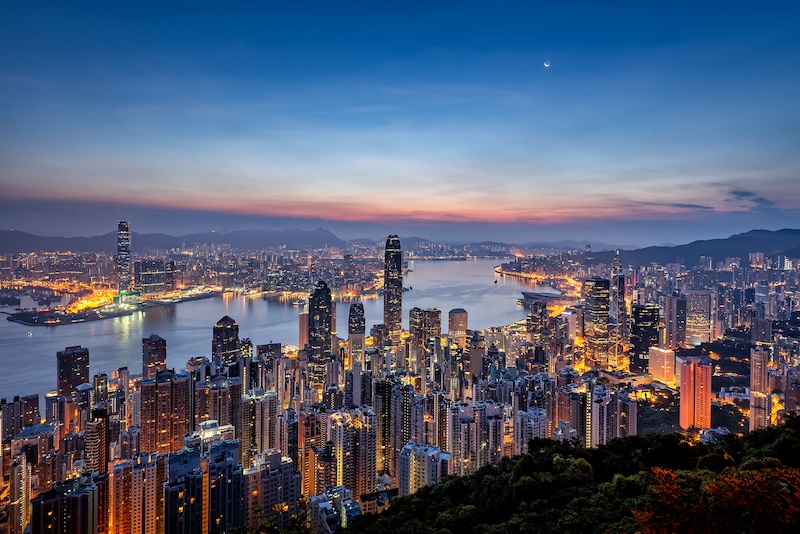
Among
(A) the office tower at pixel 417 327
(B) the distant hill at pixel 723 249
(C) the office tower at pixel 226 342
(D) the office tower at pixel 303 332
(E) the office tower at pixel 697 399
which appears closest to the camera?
(E) the office tower at pixel 697 399

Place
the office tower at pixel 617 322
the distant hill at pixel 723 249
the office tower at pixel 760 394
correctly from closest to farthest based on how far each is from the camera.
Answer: the office tower at pixel 760 394 < the office tower at pixel 617 322 < the distant hill at pixel 723 249

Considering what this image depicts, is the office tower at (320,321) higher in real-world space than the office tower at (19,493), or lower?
higher

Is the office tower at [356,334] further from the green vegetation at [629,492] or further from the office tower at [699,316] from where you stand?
the office tower at [699,316]

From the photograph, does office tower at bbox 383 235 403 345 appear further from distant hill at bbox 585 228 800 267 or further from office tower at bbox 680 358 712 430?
distant hill at bbox 585 228 800 267

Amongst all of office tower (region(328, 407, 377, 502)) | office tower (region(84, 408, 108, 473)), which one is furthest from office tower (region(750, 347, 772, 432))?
office tower (region(84, 408, 108, 473))

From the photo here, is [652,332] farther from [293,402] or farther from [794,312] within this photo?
Answer: [293,402]

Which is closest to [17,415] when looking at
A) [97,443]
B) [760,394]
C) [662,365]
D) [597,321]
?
[97,443]

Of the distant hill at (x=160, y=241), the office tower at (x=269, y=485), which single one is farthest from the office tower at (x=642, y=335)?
the distant hill at (x=160, y=241)
